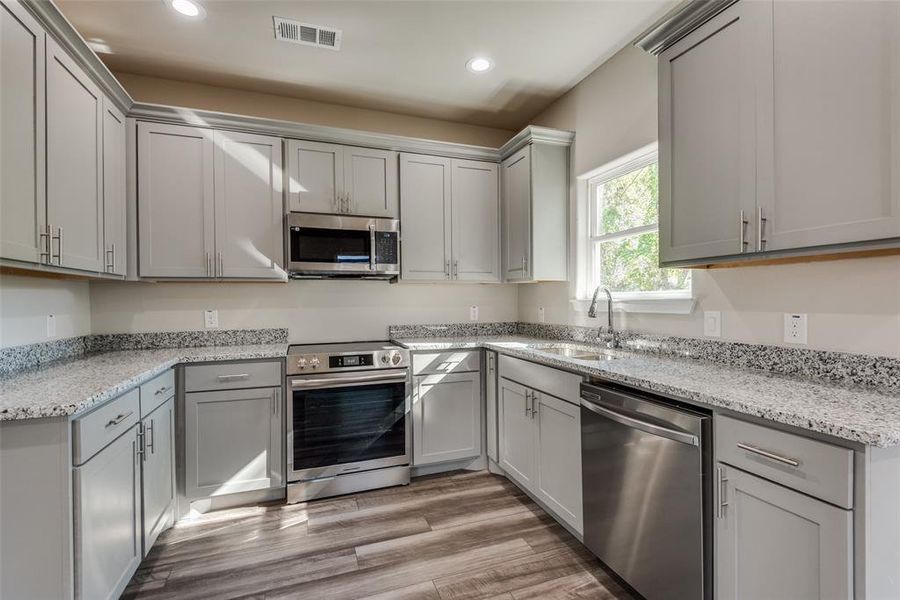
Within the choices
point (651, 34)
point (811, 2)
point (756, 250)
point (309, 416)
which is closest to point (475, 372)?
point (309, 416)

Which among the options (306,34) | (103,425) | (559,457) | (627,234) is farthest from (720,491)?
(306,34)

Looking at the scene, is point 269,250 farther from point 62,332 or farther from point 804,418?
point 804,418

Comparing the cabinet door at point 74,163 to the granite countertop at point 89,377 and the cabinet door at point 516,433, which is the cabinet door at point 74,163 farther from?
the cabinet door at point 516,433

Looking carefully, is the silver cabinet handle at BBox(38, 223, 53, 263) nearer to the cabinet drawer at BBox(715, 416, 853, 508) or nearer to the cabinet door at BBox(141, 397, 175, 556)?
the cabinet door at BBox(141, 397, 175, 556)

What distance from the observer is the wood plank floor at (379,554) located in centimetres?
183

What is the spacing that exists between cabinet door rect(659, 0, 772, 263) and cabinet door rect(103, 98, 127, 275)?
293 centimetres

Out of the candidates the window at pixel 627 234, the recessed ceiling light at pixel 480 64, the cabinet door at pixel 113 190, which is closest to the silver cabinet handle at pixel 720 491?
the window at pixel 627 234

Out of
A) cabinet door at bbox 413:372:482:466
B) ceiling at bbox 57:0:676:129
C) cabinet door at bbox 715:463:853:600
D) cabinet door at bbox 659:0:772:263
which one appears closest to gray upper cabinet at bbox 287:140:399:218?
ceiling at bbox 57:0:676:129

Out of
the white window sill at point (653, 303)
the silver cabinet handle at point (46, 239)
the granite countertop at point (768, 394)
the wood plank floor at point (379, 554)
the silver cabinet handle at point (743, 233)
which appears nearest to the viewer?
the granite countertop at point (768, 394)

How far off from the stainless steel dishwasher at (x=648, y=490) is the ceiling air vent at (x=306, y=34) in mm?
2391

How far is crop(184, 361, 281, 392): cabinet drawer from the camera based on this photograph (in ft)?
7.94

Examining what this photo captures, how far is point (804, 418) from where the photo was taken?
1.10 m

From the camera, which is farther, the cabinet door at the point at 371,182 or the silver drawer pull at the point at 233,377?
the cabinet door at the point at 371,182

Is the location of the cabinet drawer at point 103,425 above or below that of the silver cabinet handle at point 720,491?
above
